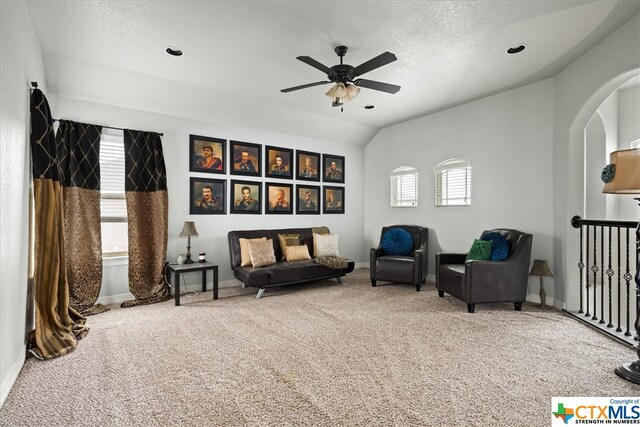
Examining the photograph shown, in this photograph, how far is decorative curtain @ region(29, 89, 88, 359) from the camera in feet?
9.80

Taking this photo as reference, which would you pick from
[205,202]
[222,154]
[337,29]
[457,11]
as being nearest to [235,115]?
[222,154]

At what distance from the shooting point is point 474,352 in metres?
2.88

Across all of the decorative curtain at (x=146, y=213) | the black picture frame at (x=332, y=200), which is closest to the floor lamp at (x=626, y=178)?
A: the black picture frame at (x=332, y=200)

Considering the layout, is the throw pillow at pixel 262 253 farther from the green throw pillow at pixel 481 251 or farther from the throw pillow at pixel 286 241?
the green throw pillow at pixel 481 251

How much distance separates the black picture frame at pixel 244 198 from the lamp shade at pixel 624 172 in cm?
Answer: 481

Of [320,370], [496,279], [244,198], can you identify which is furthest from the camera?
[244,198]

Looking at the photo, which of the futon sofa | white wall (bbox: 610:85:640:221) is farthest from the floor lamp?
the futon sofa

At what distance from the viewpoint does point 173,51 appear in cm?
363

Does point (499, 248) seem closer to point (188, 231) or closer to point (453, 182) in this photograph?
point (453, 182)

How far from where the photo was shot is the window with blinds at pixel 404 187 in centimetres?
641

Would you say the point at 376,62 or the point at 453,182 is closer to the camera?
the point at 376,62

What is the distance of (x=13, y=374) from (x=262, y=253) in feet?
10.2

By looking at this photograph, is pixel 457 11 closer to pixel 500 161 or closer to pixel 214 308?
pixel 500 161

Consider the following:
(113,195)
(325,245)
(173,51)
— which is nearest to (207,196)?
(113,195)
